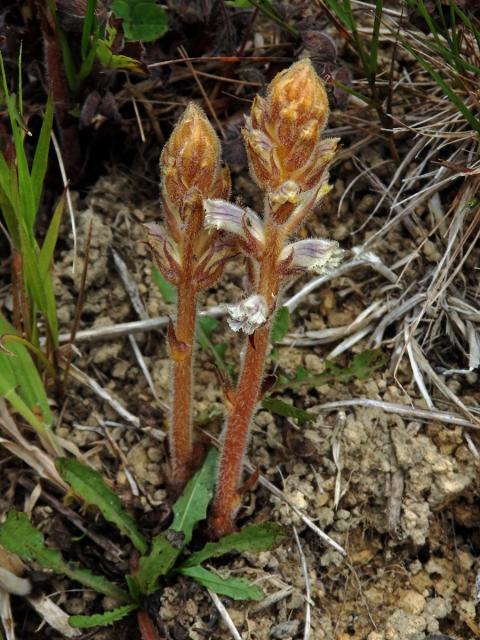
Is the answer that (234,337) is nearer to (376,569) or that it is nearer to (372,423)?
(372,423)

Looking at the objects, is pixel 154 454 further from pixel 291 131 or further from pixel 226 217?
pixel 291 131

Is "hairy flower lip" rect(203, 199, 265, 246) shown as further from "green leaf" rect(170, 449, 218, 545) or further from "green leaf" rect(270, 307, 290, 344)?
"green leaf" rect(170, 449, 218, 545)

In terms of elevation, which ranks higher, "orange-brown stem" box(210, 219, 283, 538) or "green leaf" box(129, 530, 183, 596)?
"orange-brown stem" box(210, 219, 283, 538)

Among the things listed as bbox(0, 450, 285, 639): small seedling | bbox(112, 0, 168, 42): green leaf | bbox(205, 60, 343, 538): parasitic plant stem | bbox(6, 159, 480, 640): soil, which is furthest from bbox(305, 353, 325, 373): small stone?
bbox(112, 0, 168, 42): green leaf

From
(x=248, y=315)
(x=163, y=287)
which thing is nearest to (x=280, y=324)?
(x=163, y=287)

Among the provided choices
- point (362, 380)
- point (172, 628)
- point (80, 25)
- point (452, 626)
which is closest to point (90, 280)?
point (80, 25)

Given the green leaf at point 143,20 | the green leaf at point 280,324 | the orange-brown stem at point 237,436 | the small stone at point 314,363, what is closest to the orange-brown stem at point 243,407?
the orange-brown stem at point 237,436

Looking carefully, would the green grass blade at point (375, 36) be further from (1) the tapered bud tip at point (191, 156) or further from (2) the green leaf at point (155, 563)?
(2) the green leaf at point (155, 563)
